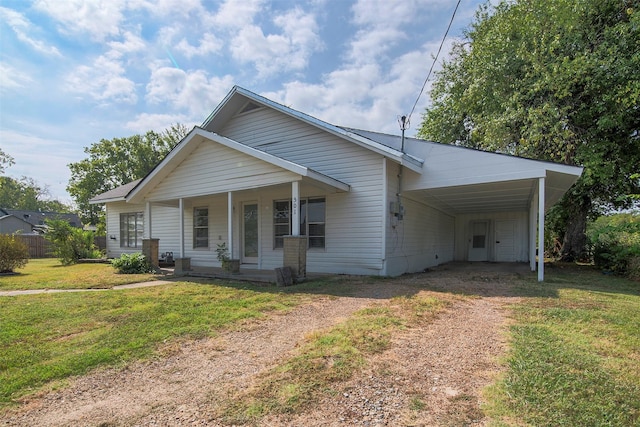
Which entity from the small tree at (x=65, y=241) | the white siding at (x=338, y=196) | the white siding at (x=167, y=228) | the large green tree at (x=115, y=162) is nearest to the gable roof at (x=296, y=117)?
the white siding at (x=338, y=196)

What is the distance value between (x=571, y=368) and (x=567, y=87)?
12.0 m

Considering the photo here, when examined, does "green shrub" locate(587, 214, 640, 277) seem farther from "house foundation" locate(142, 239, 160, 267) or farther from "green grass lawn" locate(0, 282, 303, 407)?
"house foundation" locate(142, 239, 160, 267)

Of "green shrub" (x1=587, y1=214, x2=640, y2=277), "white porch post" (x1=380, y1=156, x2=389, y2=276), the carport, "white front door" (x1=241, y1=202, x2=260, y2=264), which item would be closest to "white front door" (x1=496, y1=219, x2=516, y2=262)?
the carport

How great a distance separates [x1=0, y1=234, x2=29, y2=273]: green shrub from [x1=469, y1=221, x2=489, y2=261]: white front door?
18.8 meters

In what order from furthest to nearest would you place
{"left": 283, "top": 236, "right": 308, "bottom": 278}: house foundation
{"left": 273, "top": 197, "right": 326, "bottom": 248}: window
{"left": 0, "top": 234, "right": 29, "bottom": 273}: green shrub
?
{"left": 0, "top": 234, "right": 29, "bottom": 273}: green shrub < {"left": 273, "top": 197, "right": 326, "bottom": 248}: window < {"left": 283, "top": 236, "right": 308, "bottom": 278}: house foundation

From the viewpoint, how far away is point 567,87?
11562mm

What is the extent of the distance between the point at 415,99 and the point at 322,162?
4505 millimetres

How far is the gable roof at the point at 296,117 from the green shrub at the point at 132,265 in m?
5.03

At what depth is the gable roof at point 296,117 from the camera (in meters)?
8.67

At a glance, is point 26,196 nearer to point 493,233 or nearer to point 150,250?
point 150,250

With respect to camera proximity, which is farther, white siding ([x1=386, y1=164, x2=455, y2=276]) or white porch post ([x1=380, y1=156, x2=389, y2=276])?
white siding ([x1=386, y1=164, x2=455, y2=276])

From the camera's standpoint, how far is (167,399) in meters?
2.65

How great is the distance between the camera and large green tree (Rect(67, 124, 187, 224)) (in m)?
35.0

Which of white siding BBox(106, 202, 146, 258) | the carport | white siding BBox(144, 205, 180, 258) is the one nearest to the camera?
the carport
